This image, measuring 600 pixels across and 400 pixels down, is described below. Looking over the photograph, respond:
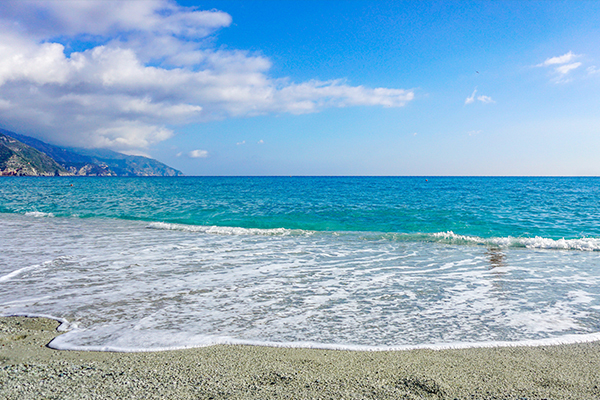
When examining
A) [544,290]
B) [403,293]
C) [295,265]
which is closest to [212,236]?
[295,265]

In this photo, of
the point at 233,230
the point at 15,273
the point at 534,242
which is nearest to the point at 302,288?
the point at 15,273

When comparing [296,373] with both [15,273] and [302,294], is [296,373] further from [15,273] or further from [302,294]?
[15,273]

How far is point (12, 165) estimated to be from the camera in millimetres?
193000

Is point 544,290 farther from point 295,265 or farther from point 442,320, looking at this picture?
point 295,265

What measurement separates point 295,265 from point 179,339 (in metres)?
5.46

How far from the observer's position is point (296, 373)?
3.98 metres

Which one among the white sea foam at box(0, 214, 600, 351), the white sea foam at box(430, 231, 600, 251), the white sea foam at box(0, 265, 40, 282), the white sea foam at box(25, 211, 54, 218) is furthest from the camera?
the white sea foam at box(25, 211, 54, 218)

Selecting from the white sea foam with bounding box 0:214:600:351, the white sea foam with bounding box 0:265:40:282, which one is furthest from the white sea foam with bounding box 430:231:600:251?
the white sea foam with bounding box 0:265:40:282

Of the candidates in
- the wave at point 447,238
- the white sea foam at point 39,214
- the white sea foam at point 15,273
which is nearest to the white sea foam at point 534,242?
the wave at point 447,238

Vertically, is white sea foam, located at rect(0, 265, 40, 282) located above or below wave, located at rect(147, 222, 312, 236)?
above

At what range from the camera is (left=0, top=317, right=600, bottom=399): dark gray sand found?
11.6ft

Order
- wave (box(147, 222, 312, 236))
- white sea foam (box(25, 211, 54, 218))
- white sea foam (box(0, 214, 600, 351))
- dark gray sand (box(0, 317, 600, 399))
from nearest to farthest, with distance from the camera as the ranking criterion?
dark gray sand (box(0, 317, 600, 399)) < white sea foam (box(0, 214, 600, 351)) < wave (box(147, 222, 312, 236)) < white sea foam (box(25, 211, 54, 218))

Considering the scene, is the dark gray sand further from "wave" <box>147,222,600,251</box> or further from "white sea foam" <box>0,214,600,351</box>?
"wave" <box>147,222,600,251</box>

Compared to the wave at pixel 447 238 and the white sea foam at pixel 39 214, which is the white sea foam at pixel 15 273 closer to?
the wave at pixel 447 238
